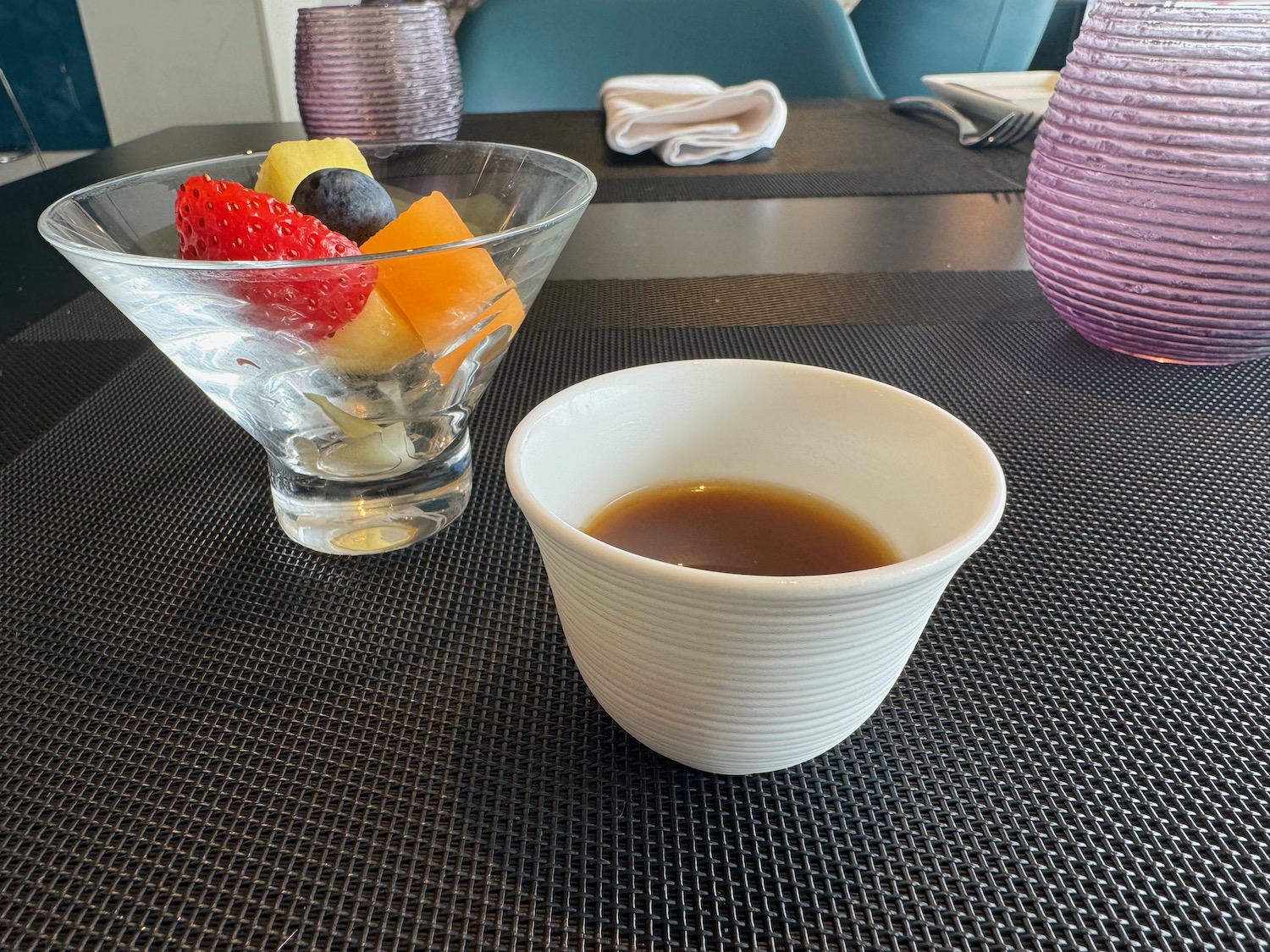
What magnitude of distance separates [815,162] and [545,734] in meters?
0.92

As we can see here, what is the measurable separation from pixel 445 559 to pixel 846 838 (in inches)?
9.0

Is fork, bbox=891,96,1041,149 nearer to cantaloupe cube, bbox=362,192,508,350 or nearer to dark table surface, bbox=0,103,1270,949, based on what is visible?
dark table surface, bbox=0,103,1270,949

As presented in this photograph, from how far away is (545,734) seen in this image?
1.07 feet

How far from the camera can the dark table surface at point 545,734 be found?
264mm

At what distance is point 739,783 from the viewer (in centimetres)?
30

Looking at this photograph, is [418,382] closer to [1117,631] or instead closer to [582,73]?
[1117,631]

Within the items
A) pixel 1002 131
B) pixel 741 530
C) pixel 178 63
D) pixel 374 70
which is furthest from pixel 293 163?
pixel 178 63

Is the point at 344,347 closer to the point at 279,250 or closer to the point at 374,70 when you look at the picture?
the point at 279,250

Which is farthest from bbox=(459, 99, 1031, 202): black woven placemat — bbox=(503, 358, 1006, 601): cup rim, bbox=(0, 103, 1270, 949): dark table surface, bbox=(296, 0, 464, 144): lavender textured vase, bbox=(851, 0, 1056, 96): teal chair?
bbox=(851, 0, 1056, 96): teal chair

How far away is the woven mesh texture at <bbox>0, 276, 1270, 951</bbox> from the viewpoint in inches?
10.4

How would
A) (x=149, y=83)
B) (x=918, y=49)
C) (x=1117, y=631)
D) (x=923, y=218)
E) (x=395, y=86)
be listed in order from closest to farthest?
1. (x=1117, y=631)
2. (x=923, y=218)
3. (x=395, y=86)
4. (x=149, y=83)
5. (x=918, y=49)

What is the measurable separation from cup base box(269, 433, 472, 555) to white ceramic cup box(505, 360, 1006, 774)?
0.43ft

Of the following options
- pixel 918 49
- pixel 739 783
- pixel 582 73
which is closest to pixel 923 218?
pixel 739 783

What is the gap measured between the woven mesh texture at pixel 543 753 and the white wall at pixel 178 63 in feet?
5.97
